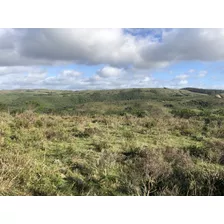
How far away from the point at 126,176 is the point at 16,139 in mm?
4142

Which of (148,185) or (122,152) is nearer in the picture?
(148,185)

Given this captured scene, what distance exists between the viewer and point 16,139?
7395 millimetres

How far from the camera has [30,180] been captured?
4137mm

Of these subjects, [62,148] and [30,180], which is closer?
[30,180]

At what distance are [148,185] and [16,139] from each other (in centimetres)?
462

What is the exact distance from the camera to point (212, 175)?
14.4 feet

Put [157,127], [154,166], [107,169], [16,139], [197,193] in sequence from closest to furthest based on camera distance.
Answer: [197,193] → [154,166] → [107,169] → [16,139] → [157,127]

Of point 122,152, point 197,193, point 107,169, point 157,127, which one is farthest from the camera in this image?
point 157,127

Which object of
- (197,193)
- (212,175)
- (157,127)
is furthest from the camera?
(157,127)

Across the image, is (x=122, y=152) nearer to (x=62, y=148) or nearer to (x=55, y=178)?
(x=62, y=148)

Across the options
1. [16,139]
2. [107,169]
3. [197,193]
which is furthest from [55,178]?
[16,139]

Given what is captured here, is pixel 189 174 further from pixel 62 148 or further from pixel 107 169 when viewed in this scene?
pixel 62 148

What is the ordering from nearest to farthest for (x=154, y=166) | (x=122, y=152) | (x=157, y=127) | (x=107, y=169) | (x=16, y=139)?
(x=154, y=166) → (x=107, y=169) → (x=122, y=152) → (x=16, y=139) → (x=157, y=127)

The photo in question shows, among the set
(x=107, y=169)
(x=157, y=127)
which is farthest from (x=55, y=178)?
(x=157, y=127)
